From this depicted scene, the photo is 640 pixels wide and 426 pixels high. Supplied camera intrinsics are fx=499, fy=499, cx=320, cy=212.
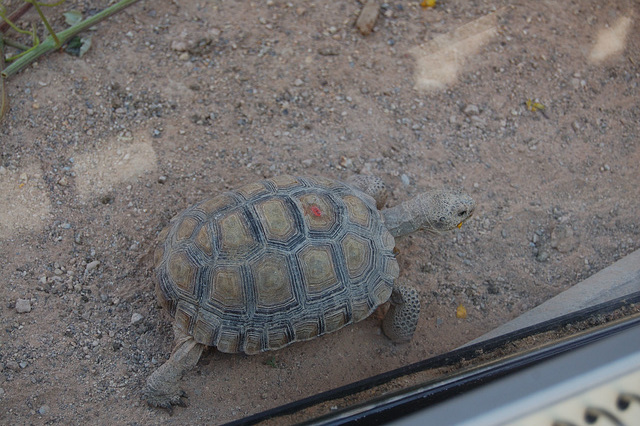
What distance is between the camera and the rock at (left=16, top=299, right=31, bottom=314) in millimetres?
3051

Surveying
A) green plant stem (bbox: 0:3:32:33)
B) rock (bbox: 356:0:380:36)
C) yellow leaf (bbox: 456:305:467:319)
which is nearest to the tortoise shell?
yellow leaf (bbox: 456:305:467:319)

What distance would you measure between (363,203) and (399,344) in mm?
974

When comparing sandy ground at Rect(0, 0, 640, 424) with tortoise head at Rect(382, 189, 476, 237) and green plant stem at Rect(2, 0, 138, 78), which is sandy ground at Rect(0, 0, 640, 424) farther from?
tortoise head at Rect(382, 189, 476, 237)

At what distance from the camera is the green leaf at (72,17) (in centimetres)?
424

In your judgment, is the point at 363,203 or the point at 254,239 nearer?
the point at 254,239

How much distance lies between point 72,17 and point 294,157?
7.55 feet

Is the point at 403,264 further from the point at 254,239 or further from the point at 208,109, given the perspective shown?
the point at 208,109

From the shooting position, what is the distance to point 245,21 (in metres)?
4.51

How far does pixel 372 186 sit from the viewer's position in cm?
358

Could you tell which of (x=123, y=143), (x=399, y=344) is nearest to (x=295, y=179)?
(x=399, y=344)

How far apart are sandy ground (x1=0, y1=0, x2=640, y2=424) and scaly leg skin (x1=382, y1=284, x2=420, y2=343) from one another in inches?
5.6

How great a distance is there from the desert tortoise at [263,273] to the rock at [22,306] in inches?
33.8

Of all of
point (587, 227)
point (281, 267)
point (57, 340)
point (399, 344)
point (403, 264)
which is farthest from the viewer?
point (587, 227)

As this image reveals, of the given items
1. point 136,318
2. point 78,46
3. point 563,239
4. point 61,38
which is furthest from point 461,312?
point 61,38
